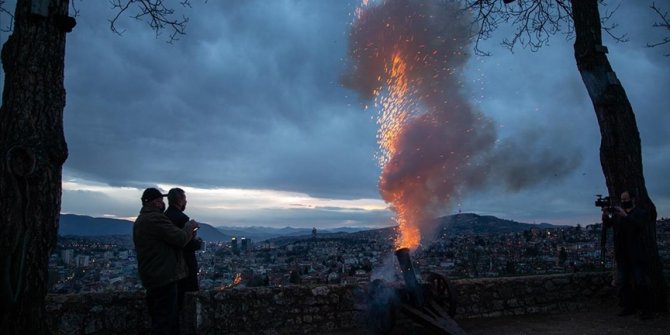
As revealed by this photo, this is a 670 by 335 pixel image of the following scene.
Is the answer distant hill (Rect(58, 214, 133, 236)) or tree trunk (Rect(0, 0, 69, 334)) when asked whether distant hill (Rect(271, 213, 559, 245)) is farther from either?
tree trunk (Rect(0, 0, 69, 334))

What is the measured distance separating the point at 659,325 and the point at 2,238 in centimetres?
870

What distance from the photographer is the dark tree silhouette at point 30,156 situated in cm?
393

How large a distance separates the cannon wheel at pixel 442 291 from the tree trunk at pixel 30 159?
16.2 feet

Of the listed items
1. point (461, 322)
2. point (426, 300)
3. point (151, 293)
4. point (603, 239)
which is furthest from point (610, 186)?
point (151, 293)

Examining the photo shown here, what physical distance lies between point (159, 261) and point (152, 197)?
78 centimetres

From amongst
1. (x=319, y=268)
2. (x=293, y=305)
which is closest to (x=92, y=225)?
(x=319, y=268)

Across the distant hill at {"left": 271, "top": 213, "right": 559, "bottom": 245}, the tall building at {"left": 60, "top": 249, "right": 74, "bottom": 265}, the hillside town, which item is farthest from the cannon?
the distant hill at {"left": 271, "top": 213, "right": 559, "bottom": 245}

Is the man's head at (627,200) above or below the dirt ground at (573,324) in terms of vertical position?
above

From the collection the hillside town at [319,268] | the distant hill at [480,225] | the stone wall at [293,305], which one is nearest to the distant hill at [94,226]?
the distant hill at [480,225]

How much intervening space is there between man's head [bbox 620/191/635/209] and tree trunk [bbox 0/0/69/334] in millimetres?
8347

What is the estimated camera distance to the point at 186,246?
19.3 feet

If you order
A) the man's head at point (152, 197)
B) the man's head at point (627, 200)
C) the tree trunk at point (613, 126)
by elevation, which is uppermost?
the tree trunk at point (613, 126)

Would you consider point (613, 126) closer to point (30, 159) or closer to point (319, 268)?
point (30, 159)

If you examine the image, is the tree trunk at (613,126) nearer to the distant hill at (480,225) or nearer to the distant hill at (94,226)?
the distant hill at (480,225)
